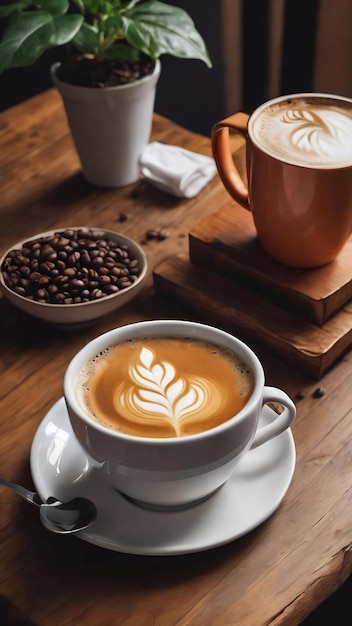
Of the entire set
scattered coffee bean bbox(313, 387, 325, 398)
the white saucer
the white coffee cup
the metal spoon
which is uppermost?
the white coffee cup

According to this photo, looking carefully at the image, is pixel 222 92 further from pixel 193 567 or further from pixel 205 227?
pixel 193 567

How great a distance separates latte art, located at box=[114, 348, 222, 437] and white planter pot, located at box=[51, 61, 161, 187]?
592 mm

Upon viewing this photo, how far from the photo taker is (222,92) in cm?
240

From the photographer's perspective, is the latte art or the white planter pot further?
the white planter pot

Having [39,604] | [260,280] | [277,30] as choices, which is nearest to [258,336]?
[260,280]

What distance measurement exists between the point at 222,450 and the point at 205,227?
468 mm

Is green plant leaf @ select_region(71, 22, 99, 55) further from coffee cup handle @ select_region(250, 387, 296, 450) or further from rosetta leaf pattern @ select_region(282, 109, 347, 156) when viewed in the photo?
coffee cup handle @ select_region(250, 387, 296, 450)

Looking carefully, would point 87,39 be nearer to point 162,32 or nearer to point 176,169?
point 162,32

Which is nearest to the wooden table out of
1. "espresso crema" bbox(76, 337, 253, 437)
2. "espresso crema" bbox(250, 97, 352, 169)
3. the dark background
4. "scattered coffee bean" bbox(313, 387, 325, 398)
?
"scattered coffee bean" bbox(313, 387, 325, 398)

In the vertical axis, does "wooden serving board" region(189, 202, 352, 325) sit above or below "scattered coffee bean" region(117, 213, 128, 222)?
above

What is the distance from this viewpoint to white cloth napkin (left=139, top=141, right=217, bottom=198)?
1.29 meters

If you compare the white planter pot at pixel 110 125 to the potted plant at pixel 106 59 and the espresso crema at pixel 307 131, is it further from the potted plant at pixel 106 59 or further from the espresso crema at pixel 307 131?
the espresso crema at pixel 307 131

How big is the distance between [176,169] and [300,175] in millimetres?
378

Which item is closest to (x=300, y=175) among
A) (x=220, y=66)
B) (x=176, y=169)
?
(x=176, y=169)
